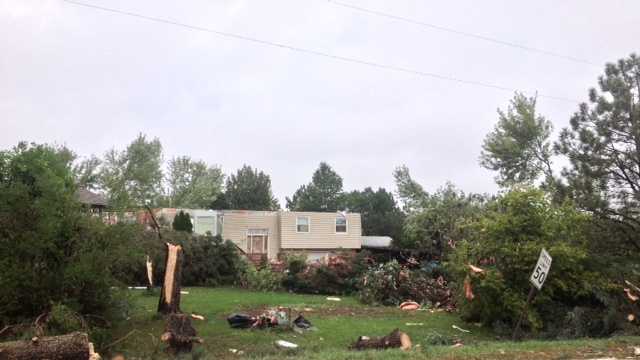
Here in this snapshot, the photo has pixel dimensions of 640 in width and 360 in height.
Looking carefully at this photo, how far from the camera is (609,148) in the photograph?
17.4 metres

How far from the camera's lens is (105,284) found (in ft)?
33.4

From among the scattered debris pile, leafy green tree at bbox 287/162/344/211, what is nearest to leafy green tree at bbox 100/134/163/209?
the scattered debris pile

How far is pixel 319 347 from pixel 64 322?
12.8ft

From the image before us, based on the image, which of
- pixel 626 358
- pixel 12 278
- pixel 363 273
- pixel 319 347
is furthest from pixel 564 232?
pixel 12 278

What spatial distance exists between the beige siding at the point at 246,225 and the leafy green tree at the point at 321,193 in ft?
170

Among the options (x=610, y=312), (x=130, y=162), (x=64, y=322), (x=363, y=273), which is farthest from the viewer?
(x=130, y=162)

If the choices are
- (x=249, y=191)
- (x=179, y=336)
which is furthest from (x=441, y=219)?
(x=249, y=191)

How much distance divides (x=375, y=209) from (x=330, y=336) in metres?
71.3

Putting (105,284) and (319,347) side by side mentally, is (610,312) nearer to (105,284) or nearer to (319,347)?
(319,347)

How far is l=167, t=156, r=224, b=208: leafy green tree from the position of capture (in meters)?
56.5

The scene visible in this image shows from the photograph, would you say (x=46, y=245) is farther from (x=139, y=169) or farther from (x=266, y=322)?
(x=139, y=169)

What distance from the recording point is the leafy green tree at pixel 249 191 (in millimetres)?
73562

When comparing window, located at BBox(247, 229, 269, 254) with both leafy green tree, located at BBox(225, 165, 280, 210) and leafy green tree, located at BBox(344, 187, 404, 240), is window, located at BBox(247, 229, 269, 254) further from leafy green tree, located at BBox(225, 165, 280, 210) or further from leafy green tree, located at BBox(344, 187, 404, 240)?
leafy green tree, located at BBox(225, 165, 280, 210)

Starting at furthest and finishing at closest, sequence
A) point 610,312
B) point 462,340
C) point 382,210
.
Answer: point 382,210 → point 610,312 → point 462,340
